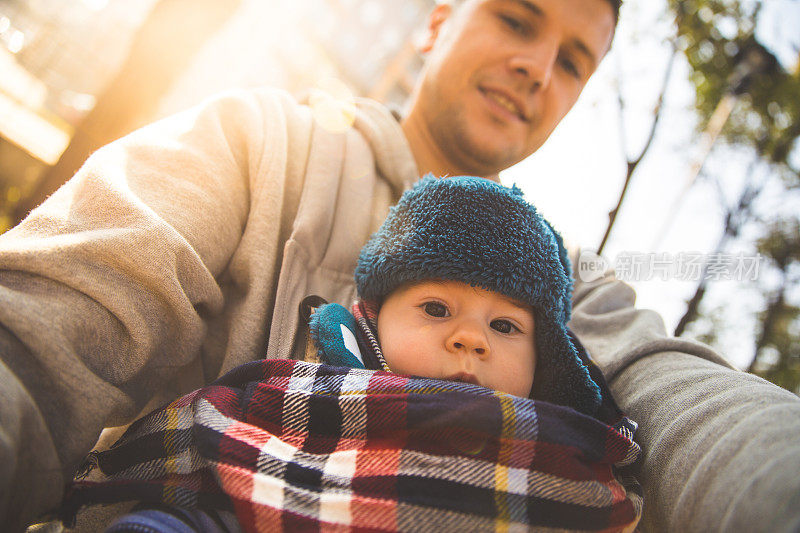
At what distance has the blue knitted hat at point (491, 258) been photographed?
1.29 meters

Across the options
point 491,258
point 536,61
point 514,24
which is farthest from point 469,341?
point 514,24

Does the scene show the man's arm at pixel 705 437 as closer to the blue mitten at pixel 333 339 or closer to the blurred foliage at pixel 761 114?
the blue mitten at pixel 333 339

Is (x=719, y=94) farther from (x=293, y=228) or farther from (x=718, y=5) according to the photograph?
(x=293, y=228)

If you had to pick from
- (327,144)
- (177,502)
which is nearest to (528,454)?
(177,502)

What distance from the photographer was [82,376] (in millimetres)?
927

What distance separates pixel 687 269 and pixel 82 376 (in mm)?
5101

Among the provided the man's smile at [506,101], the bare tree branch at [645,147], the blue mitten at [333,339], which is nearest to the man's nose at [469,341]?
the blue mitten at [333,339]

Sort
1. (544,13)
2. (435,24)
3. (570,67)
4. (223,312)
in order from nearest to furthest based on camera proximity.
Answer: (223,312)
(544,13)
(570,67)
(435,24)

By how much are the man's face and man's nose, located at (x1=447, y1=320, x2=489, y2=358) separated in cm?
128

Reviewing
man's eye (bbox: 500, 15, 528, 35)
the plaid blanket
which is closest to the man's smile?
man's eye (bbox: 500, 15, 528, 35)

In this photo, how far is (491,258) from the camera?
1279 millimetres

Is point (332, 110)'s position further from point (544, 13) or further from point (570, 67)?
point (570, 67)

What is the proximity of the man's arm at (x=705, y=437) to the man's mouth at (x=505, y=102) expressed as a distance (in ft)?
4.04

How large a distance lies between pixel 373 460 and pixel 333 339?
36cm
